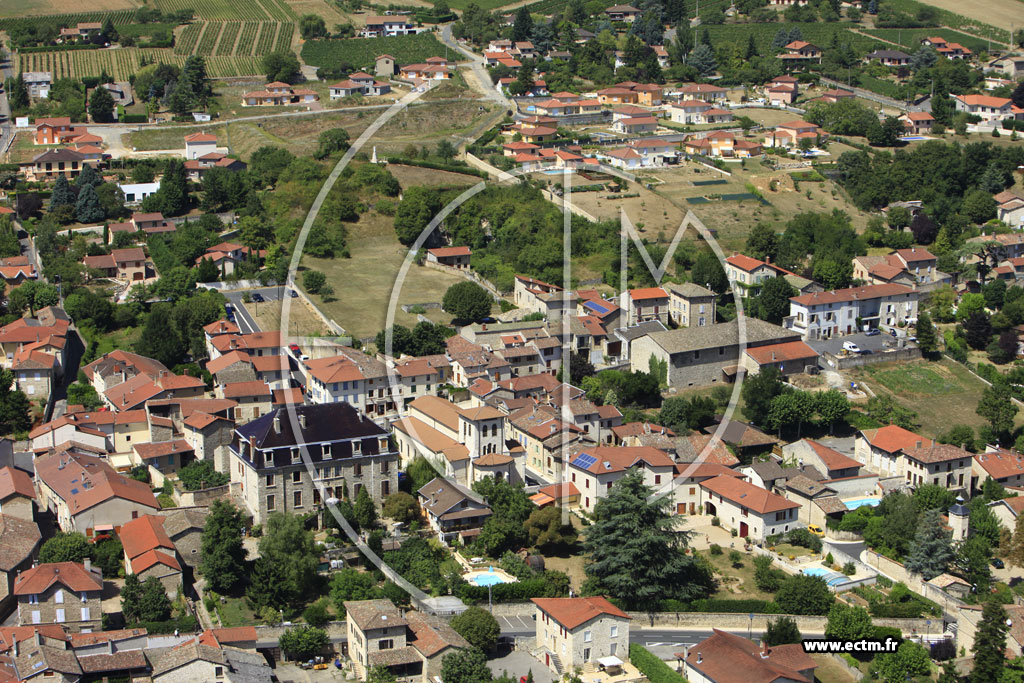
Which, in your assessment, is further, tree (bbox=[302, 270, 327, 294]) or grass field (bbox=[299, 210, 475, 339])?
tree (bbox=[302, 270, 327, 294])

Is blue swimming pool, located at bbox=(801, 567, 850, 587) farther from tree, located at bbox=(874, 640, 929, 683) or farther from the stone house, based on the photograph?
the stone house

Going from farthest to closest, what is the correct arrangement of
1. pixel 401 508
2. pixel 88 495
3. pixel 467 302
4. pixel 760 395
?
pixel 467 302
pixel 760 395
pixel 401 508
pixel 88 495

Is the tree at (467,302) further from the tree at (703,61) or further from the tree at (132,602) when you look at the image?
the tree at (703,61)

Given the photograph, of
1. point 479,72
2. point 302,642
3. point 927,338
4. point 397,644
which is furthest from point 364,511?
point 479,72

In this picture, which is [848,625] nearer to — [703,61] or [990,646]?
[990,646]

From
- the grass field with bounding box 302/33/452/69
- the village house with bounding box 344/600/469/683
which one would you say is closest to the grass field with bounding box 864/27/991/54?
the grass field with bounding box 302/33/452/69

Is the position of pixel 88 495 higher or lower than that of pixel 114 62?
lower

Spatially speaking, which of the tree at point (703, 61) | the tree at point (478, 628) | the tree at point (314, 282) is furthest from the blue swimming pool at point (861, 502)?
the tree at point (703, 61)
